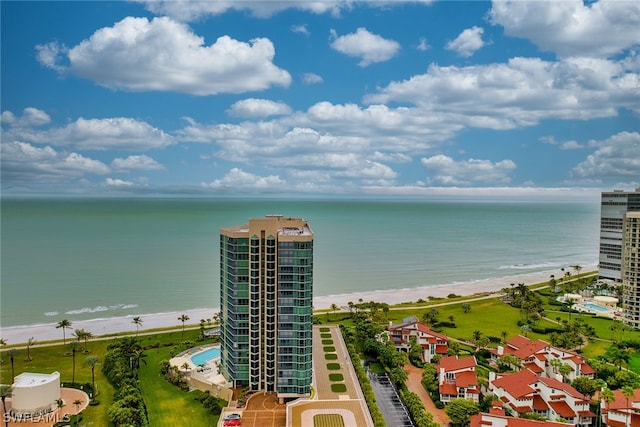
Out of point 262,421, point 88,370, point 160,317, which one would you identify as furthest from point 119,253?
point 262,421

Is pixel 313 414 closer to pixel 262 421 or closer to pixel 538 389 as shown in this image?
pixel 262 421

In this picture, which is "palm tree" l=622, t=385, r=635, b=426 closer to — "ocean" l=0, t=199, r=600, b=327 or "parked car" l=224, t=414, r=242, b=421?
"parked car" l=224, t=414, r=242, b=421

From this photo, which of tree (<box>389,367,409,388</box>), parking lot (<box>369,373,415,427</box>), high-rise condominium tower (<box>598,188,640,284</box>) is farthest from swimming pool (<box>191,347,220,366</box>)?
high-rise condominium tower (<box>598,188,640,284</box>)

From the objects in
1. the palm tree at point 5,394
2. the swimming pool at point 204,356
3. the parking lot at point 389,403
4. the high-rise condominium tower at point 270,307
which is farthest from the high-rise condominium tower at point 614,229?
the palm tree at point 5,394

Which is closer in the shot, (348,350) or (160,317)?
(348,350)

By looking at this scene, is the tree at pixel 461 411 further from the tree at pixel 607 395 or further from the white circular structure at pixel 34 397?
the white circular structure at pixel 34 397
